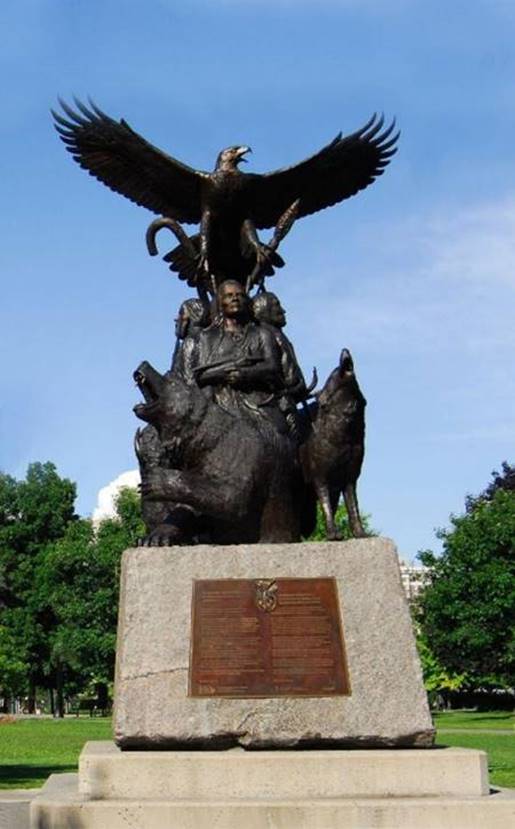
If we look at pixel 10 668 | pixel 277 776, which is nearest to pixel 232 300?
pixel 277 776

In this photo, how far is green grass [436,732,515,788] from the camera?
44.5 ft

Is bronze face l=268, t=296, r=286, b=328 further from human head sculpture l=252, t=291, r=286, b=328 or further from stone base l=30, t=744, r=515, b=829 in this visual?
stone base l=30, t=744, r=515, b=829

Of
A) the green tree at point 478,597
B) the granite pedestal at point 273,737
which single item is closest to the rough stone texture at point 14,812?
the granite pedestal at point 273,737

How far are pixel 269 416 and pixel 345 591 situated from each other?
5.37ft

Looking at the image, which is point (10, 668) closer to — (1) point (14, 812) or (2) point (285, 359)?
(1) point (14, 812)

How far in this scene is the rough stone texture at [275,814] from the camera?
21.2 ft

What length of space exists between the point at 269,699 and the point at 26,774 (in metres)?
9.96

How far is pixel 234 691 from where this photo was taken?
7.30m

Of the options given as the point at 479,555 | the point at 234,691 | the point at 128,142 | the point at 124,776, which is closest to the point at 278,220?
the point at 128,142

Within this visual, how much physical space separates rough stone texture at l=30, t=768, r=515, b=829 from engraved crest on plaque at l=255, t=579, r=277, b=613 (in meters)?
1.35

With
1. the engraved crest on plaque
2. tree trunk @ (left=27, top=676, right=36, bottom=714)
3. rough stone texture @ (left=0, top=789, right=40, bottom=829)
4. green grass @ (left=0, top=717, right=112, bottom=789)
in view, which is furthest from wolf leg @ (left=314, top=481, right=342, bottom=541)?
tree trunk @ (left=27, top=676, right=36, bottom=714)

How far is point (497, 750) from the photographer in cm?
2034

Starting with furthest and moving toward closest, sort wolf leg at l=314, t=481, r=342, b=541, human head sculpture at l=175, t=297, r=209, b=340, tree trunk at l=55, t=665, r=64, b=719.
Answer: tree trunk at l=55, t=665, r=64, b=719 < human head sculpture at l=175, t=297, r=209, b=340 < wolf leg at l=314, t=481, r=342, b=541

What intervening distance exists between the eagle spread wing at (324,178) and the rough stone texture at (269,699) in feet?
12.1
